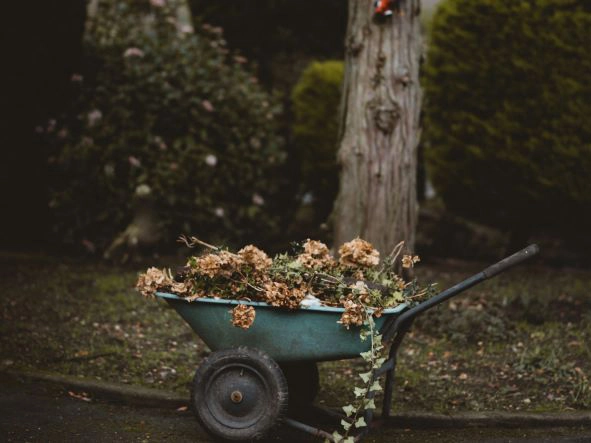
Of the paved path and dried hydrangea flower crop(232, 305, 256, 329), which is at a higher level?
dried hydrangea flower crop(232, 305, 256, 329)

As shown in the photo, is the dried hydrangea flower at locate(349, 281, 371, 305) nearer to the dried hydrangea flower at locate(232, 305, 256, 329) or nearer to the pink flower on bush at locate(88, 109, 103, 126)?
the dried hydrangea flower at locate(232, 305, 256, 329)

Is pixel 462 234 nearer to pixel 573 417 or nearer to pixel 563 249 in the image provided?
pixel 563 249

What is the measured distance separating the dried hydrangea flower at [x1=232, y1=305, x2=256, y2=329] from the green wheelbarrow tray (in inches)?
1.4

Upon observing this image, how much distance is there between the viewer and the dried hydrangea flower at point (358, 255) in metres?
3.98

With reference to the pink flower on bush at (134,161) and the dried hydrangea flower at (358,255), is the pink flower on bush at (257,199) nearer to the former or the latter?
the pink flower on bush at (134,161)

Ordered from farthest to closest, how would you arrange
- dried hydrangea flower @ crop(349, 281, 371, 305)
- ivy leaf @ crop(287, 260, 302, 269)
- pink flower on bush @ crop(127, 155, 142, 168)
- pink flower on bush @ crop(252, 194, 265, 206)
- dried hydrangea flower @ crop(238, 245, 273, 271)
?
1. pink flower on bush @ crop(252, 194, 265, 206)
2. pink flower on bush @ crop(127, 155, 142, 168)
3. ivy leaf @ crop(287, 260, 302, 269)
4. dried hydrangea flower @ crop(238, 245, 273, 271)
5. dried hydrangea flower @ crop(349, 281, 371, 305)

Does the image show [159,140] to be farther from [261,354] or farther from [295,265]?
[261,354]

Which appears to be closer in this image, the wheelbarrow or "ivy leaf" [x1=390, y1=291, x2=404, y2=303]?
the wheelbarrow

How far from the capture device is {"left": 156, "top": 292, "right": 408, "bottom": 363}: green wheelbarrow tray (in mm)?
3650

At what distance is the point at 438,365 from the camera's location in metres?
5.11

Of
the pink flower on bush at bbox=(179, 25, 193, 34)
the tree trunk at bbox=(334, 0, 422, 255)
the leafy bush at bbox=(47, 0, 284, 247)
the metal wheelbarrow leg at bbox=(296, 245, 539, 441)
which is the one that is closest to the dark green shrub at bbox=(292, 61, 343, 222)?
the leafy bush at bbox=(47, 0, 284, 247)

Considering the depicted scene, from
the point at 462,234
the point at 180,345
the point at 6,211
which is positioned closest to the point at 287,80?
the point at 462,234

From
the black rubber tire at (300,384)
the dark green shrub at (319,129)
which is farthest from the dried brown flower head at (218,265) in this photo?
the dark green shrub at (319,129)

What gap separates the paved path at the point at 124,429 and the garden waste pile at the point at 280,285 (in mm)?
676
